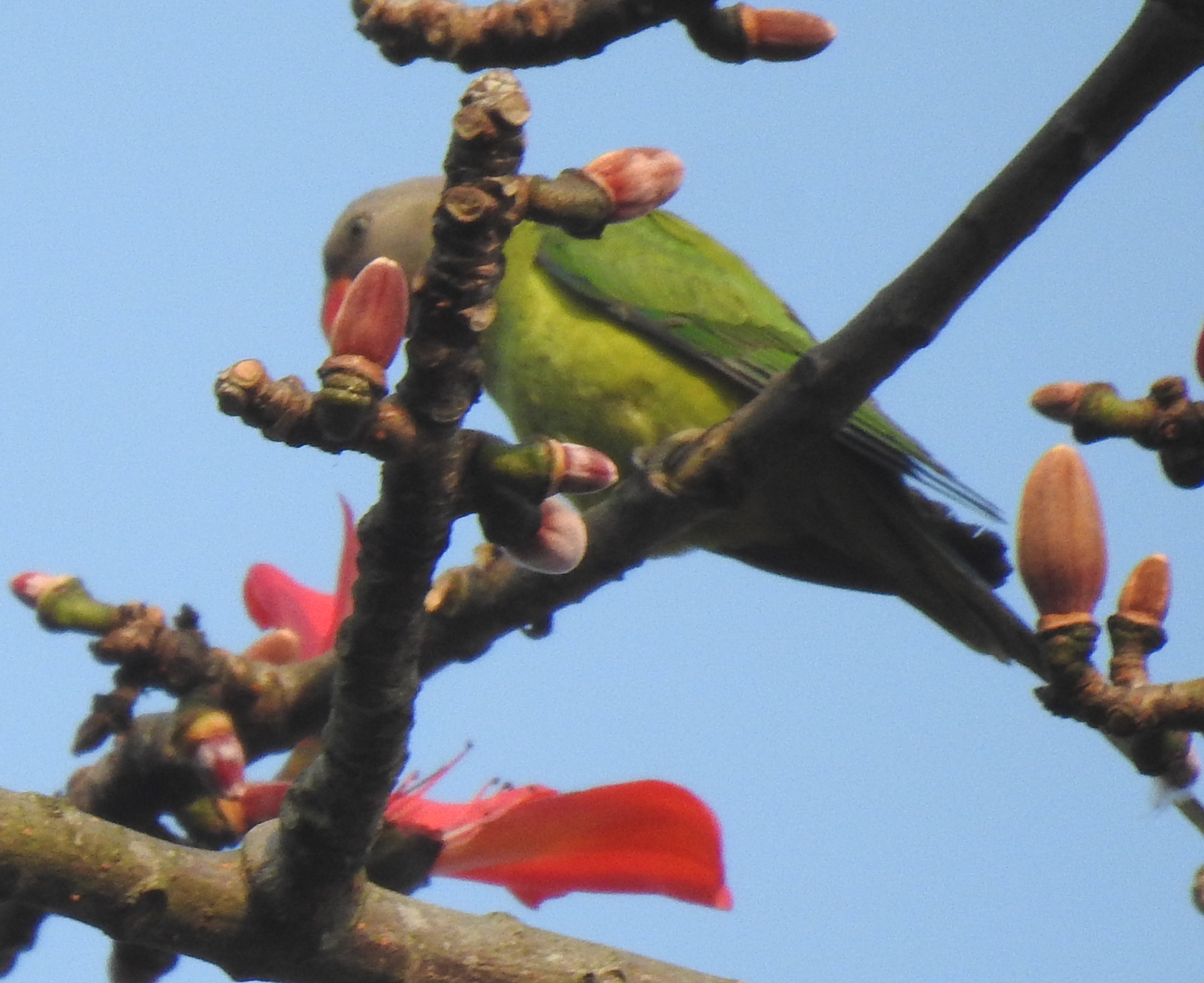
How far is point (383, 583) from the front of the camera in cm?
153

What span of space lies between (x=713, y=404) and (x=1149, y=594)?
2.16 metres

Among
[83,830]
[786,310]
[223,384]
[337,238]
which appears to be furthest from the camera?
[337,238]

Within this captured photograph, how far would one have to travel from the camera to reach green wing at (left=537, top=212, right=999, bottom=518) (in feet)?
13.2

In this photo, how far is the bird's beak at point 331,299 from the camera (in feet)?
14.5

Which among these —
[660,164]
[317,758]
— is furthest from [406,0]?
[317,758]

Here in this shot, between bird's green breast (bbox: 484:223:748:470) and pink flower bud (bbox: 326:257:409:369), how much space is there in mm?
2606

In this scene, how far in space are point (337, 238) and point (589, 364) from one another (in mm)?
1316

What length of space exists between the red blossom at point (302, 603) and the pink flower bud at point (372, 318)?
1.16 meters

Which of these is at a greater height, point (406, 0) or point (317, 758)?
point (406, 0)

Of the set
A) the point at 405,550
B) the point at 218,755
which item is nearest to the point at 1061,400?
the point at 405,550

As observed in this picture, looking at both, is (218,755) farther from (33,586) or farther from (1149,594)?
(1149,594)

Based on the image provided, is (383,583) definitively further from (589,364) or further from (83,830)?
(589,364)

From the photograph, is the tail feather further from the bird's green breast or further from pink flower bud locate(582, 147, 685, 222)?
pink flower bud locate(582, 147, 685, 222)

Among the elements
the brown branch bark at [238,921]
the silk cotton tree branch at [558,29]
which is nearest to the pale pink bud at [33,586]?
the brown branch bark at [238,921]
